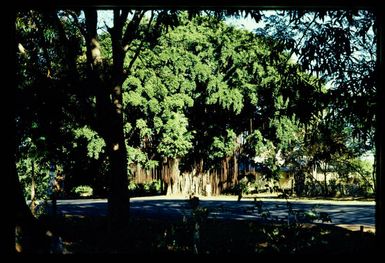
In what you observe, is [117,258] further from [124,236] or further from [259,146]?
[259,146]

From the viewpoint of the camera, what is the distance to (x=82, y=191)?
2959 cm

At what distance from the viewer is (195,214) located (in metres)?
7.61

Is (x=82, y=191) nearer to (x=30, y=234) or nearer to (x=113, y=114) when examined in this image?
(x=113, y=114)

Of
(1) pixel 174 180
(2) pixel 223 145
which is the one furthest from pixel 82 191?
(2) pixel 223 145

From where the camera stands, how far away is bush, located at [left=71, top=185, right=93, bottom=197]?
94.9 feet

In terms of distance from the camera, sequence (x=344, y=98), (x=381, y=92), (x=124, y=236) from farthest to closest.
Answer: (x=124, y=236)
(x=344, y=98)
(x=381, y=92)

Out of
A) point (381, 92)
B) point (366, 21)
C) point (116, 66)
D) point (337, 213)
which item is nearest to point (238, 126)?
point (337, 213)

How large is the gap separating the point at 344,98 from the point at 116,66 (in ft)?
19.7

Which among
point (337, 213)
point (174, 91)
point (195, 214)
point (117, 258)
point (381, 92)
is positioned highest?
point (174, 91)

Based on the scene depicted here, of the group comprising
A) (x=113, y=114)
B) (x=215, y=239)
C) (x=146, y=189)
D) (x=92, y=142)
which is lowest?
(x=215, y=239)

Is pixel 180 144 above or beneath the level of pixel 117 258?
above

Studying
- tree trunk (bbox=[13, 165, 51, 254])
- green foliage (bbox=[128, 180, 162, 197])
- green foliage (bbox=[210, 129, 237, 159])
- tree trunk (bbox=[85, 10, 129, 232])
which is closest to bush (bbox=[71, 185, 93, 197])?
green foliage (bbox=[128, 180, 162, 197])

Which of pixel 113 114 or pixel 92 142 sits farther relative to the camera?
pixel 92 142

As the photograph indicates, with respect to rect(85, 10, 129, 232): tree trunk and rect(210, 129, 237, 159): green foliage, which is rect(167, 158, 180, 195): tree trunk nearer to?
rect(210, 129, 237, 159): green foliage
